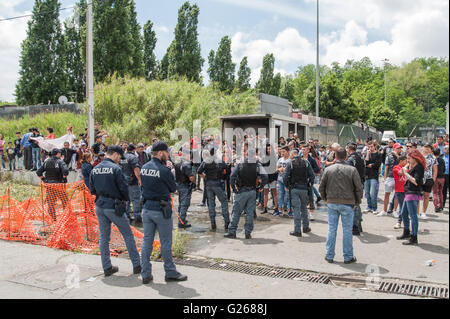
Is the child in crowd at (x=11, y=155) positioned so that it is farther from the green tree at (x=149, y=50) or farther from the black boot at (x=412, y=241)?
the green tree at (x=149, y=50)

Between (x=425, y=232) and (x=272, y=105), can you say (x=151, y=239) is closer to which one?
(x=425, y=232)

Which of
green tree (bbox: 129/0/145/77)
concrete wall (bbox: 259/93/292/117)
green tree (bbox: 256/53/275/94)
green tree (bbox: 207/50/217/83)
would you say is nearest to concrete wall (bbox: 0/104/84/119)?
green tree (bbox: 129/0/145/77)

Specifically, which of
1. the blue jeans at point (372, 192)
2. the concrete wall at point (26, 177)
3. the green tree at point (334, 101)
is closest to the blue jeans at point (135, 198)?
the blue jeans at point (372, 192)

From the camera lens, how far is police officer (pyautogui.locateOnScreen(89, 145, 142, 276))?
556cm

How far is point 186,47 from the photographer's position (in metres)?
34.5

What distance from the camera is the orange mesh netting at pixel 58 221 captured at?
7383 millimetres

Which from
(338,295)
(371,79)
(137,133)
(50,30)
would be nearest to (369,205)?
(338,295)

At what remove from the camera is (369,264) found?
6125 millimetres

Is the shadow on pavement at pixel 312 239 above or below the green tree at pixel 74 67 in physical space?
below

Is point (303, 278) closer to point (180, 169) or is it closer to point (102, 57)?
point (180, 169)

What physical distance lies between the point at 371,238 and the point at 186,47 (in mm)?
29837

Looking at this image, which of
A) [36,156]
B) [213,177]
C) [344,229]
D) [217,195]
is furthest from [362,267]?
[36,156]

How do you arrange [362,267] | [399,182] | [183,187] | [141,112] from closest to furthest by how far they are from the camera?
1. [362,267]
2. [399,182]
3. [183,187]
4. [141,112]

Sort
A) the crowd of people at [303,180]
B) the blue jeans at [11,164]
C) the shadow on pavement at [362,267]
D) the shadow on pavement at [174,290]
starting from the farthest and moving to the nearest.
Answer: the blue jeans at [11,164], the crowd of people at [303,180], the shadow on pavement at [362,267], the shadow on pavement at [174,290]
